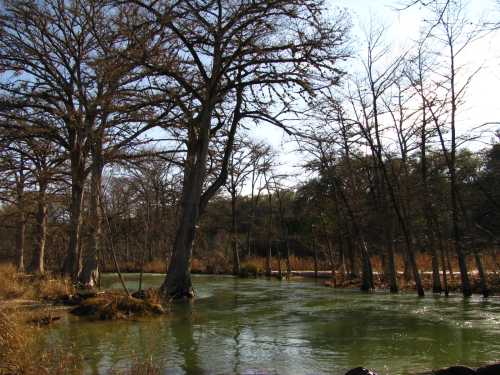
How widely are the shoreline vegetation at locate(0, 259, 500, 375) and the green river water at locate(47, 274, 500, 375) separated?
0.66m

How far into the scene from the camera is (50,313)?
14.6 meters

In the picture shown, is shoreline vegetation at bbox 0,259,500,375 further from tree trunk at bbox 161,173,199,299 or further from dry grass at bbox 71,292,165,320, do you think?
tree trunk at bbox 161,173,199,299

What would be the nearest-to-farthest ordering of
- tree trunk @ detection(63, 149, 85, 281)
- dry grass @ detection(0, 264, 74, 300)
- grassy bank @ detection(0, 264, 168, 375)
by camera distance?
grassy bank @ detection(0, 264, 168, 375), dry grass @ detection(0, 264, 74, 300), tree trunk @ detection(63, 149, 85, 281)

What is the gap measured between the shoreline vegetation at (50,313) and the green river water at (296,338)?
665 millimetres

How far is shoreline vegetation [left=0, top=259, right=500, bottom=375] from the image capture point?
7.12 m

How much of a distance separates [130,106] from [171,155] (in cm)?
783

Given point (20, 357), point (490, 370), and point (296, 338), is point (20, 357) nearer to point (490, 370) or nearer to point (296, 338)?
point (490, 370)

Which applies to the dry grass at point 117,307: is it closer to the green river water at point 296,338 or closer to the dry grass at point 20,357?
the green river water at point 296,338

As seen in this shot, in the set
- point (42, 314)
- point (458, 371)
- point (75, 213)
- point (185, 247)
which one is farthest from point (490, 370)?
point (75, 213)

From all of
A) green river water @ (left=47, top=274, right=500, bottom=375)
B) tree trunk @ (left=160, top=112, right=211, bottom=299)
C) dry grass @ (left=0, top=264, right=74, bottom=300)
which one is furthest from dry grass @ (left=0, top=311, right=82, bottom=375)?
tree trunk @ (left=160, top=112, right=211, bottom=299)

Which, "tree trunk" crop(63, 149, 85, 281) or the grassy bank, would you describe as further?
"tree trunk" crop(63, 149, 85, 281)

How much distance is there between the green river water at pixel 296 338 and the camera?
31.7ft

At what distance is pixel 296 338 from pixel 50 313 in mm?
6851

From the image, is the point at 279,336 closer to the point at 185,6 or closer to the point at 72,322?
the point at 72,322
